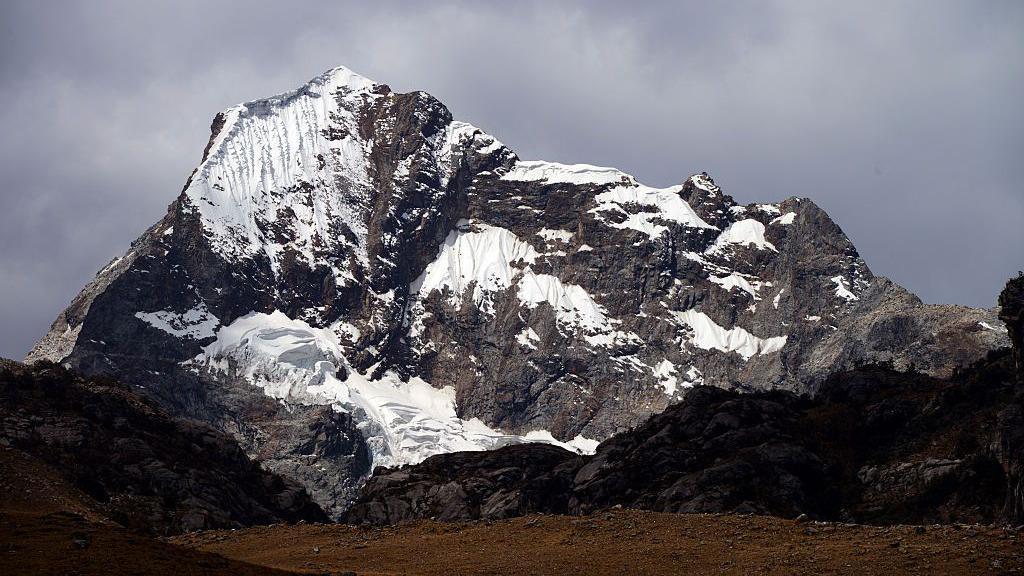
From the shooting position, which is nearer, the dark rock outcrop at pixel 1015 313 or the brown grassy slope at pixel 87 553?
the brown grassy slope at pixel 87 553

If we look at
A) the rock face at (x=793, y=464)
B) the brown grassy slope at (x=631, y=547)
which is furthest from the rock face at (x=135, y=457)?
the brown grassy slope at (x=631, y=547)

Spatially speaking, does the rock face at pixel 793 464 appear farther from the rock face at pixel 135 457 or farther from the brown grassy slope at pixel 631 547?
the rock face at pixel 135 457

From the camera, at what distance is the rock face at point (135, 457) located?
218ft

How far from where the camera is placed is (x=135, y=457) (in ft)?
241

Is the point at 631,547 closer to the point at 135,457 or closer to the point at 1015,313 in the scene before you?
A: the point at 1015,313

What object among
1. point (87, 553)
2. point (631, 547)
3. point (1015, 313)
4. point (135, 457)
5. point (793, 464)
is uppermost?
point (1015, 313)

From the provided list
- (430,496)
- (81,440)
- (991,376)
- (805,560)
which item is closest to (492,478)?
(430,496)

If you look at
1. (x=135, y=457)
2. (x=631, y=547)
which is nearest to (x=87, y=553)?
(x=631, y=547)

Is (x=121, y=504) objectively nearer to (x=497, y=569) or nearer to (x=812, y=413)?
(x=497, y=569)

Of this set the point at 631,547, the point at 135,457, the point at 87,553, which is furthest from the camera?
the point at 135,457

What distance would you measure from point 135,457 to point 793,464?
1662 inches

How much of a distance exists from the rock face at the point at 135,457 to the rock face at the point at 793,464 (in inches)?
373

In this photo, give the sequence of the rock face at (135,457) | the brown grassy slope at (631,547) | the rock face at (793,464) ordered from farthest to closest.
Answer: the rock face at (135,457) → the rock face at (793,464) → the brown grassy slope at (631,547)

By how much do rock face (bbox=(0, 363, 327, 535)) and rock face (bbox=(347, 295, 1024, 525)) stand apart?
9462 mm
